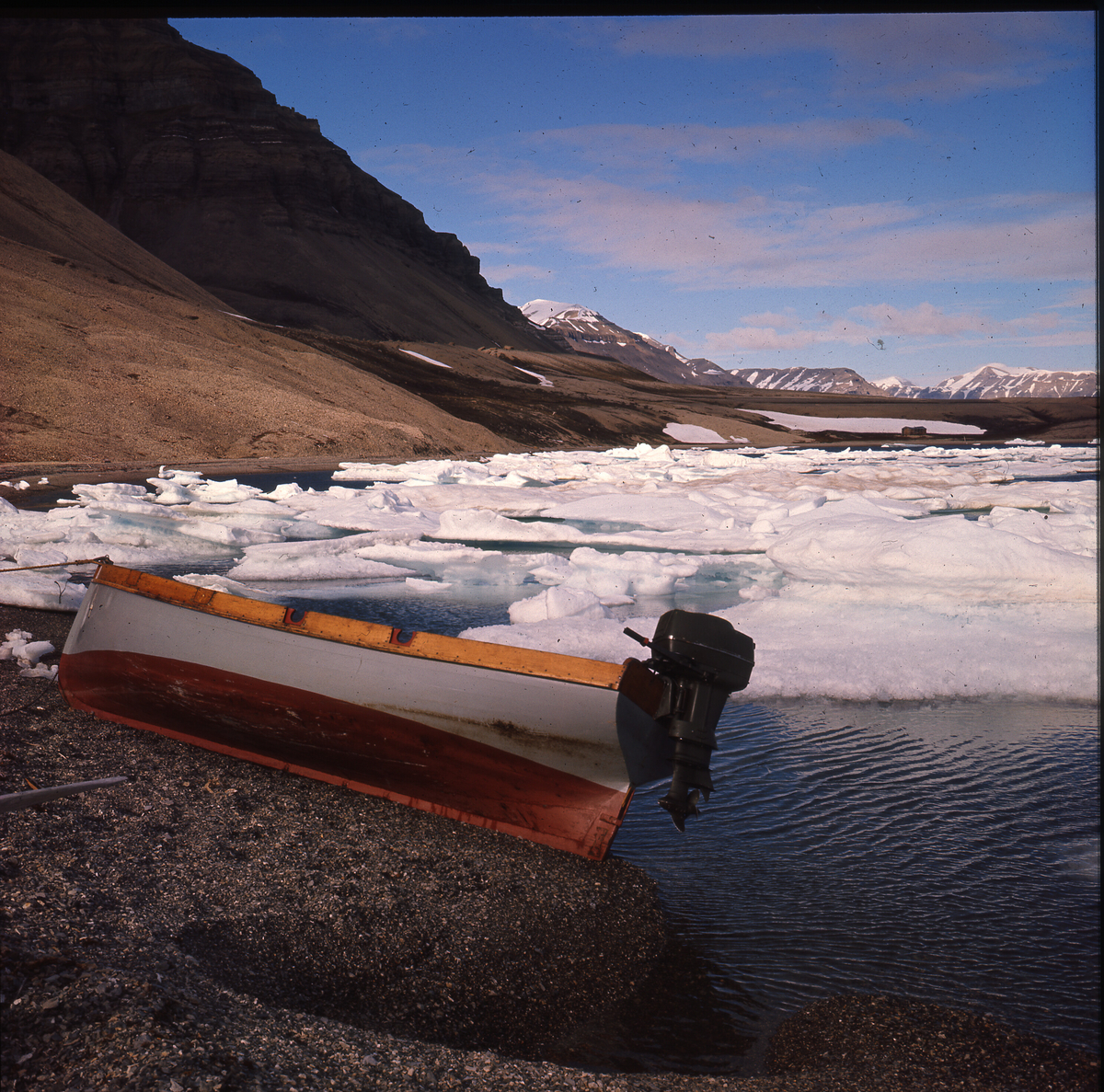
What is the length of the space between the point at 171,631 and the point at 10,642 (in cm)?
284

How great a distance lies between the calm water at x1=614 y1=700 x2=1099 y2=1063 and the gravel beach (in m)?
0.23

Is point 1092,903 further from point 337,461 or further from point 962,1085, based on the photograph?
point 337,461

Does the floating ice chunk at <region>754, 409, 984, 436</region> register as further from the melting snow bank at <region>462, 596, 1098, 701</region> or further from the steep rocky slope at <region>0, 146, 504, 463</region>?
the melting snow bank at <region>462, 596, 1098, 701</region>

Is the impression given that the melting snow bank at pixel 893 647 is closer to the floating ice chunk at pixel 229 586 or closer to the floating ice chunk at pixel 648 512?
the floating ice chunk at pixel 229 586

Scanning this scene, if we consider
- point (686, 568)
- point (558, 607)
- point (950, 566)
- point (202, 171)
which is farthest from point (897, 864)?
point (202, 171)

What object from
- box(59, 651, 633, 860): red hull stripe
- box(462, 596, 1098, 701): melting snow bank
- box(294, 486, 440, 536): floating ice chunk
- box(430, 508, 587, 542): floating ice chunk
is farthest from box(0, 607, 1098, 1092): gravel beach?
box(294, 486, 440, 536): floating ice chunk

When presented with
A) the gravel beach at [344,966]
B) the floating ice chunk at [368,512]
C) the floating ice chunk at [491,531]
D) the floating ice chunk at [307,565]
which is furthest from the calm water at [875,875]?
the floating ice chunk at [368,512]

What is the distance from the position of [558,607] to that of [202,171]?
119 m

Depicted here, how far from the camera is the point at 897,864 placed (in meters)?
4.90

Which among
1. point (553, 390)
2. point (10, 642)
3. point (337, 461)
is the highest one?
point (553, 390)

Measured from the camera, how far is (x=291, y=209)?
367ft

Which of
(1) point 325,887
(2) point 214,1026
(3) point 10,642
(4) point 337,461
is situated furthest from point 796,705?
(4) point 337,461

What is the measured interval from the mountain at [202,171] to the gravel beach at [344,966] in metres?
97.6

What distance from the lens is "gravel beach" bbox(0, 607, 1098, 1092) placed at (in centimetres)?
279
